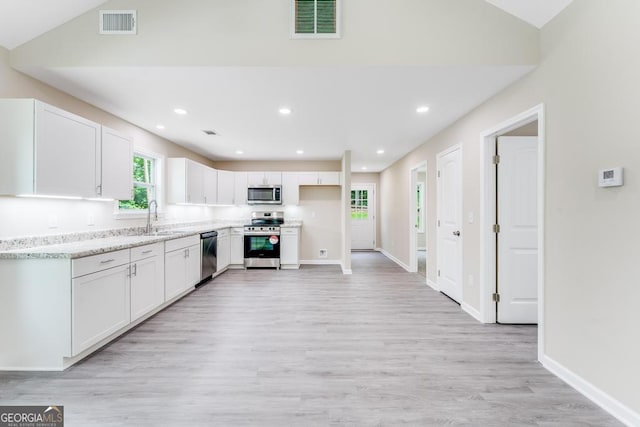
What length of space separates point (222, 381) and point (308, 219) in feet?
15.8

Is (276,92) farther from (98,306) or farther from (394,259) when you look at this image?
(394,259)

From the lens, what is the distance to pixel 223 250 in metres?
5.52

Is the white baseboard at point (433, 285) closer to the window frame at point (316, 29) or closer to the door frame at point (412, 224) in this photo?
the door frame at point (412, 224)

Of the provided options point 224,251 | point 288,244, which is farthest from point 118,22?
point 288,244

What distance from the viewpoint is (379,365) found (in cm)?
225

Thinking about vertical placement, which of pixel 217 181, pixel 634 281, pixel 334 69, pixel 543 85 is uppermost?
pixel 334 69

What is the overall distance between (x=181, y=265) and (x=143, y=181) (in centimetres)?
145

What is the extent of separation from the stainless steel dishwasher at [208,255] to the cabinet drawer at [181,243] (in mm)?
196

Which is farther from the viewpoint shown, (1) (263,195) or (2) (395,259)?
(2) (395,259)

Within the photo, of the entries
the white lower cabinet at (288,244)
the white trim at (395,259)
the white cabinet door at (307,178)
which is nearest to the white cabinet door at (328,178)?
the white cabinet door at (307,178)

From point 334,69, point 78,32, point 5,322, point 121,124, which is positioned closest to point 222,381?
point 5,322

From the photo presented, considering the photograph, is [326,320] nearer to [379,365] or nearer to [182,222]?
[379,365]

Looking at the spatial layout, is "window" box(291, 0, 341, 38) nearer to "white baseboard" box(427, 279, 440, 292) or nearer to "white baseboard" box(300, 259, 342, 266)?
"white baseboard" box(427, 279, 440, 292)

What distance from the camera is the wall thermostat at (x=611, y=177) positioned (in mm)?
1676
